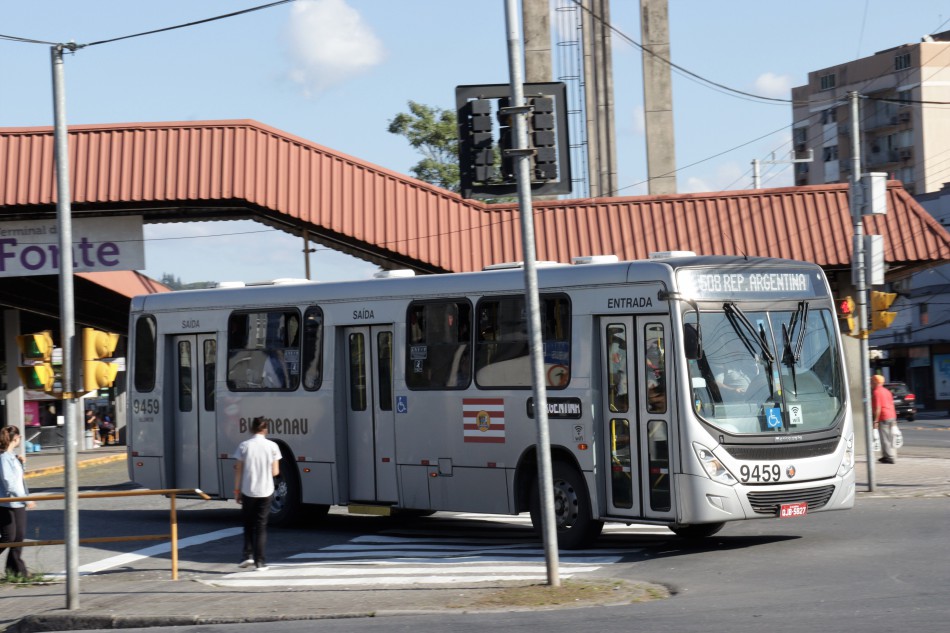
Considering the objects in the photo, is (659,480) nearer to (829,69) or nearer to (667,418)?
(667,418)

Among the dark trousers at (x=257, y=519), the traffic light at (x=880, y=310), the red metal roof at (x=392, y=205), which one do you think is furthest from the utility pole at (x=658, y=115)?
the dark trousers at (x=257, y=519)

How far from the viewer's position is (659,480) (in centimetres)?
1407

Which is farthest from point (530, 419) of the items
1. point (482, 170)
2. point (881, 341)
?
point (881, 341)

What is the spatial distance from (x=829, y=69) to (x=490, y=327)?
9376 cm

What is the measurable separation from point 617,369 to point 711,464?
5.07 ft

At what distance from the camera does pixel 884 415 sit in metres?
25.1

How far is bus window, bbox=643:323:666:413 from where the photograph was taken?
46.4 feet

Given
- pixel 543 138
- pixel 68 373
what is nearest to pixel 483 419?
pixel 543 138

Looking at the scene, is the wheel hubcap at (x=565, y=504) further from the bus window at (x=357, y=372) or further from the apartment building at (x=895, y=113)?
the apartment building at (x=895, y=113)

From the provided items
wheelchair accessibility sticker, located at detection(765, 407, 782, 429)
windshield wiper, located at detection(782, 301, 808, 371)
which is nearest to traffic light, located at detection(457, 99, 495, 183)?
wheelchair accessibility sticker, located at detection(765, 407, 782, 429)

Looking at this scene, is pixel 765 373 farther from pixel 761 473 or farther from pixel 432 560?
pixel 432 560

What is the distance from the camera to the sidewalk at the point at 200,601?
11672mm

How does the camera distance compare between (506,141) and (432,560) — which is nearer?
(506,141)

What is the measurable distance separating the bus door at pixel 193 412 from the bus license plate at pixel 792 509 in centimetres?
898
